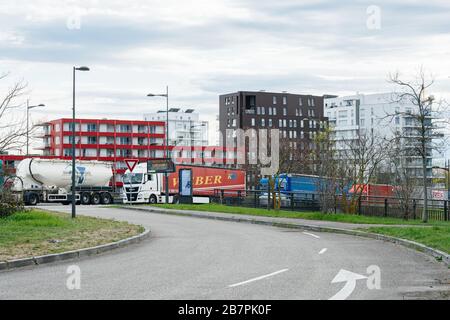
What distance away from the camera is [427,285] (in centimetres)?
1197

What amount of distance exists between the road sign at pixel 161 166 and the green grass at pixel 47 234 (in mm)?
19354

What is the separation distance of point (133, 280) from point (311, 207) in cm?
3172

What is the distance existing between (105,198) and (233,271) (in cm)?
4886

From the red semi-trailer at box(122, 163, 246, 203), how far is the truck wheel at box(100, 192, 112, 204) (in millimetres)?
1282

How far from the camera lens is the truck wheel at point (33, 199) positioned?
55.3 meters

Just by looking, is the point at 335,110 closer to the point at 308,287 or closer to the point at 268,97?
the point at 268,97

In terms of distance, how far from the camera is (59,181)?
57.7m

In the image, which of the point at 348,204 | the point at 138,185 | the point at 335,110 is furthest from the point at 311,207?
the point at 335,110

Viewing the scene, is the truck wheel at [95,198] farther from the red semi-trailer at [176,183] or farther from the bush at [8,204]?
the bush at [8,204]

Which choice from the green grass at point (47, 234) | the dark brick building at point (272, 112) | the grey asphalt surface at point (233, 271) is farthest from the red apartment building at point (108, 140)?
the grey asphalt surface at point (233, 271)

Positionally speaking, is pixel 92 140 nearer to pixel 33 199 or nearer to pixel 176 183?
pixel 176 183

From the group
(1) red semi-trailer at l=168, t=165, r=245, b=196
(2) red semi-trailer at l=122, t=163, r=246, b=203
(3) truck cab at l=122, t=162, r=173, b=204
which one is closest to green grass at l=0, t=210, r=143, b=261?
(2) red semi-trailer at l=122, t=163, r=246, b=203

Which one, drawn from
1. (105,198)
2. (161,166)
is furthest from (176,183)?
(161,166)

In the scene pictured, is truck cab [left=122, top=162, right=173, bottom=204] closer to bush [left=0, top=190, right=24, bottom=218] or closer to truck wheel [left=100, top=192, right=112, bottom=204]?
truck wheel [left=100, top=192, right=112, bottom=204]
